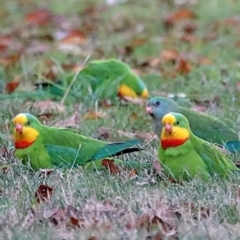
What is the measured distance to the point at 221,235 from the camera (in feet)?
11.7

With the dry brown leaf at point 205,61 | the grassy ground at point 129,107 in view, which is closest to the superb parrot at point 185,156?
the grassy ground at point 129,107

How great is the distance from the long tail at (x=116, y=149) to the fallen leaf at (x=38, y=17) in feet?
17.8

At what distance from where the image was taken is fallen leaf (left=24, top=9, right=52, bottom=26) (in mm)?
10055

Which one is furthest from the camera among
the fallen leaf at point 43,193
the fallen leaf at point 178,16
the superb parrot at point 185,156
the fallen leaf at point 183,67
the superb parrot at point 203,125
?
the fallen leaf at point 178,16

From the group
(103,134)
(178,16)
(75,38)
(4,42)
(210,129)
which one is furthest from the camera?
(178,16)

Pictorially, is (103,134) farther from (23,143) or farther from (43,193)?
(43,193)

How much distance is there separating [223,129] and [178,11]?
489 cm

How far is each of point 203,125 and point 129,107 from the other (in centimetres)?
116

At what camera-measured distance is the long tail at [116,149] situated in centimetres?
473

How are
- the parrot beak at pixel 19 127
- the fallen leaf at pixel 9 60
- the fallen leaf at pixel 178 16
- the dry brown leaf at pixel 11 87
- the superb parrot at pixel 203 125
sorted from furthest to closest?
the fallen leaf at pixel 178 16, the fallen leaf at pixel 9 60, the dry brown leaf at pixel 11 87, the superb parrot at pixel 203 125, the parrot beak at pixel 19 127

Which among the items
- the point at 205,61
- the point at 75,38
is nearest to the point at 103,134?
the point at 205,61

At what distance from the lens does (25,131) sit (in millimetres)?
4809

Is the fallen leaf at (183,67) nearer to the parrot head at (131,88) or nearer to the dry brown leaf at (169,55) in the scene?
the dry brown leaf at (169,55)

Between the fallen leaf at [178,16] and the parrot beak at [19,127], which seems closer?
the parrot beak at [19,127]
